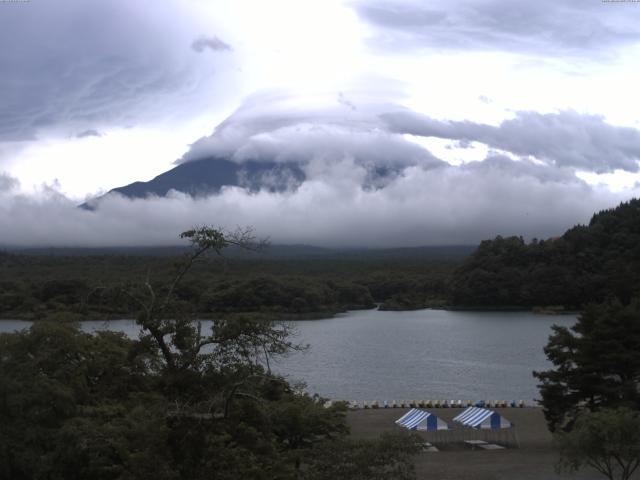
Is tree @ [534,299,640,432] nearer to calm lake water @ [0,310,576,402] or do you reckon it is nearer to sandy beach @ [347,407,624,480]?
sandy beach @ [347,407,624,480]

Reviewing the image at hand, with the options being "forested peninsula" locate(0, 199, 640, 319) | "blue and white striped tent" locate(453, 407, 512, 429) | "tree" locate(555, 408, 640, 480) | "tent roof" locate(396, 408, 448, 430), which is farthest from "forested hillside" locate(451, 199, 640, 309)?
"tree" locate(555, 408, 640, 480)

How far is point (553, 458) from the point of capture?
64.6 ft

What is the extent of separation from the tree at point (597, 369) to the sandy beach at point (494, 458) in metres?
1.23

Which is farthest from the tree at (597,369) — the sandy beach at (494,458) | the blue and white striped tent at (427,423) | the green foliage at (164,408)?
the green foliage at (164,408)

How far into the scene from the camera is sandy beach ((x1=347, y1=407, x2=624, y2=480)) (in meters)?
17.8

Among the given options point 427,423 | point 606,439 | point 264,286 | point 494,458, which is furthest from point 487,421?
point 264,286

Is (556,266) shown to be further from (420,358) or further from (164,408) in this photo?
(164,408)

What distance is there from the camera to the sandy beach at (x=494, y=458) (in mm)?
17828

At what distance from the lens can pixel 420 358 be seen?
4409 cm

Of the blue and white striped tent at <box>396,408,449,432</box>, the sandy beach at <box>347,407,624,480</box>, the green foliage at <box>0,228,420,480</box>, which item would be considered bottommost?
the sandy beach at <box>347,407,624,480</box>

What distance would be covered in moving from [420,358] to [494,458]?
959 inches

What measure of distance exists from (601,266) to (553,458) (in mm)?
60910

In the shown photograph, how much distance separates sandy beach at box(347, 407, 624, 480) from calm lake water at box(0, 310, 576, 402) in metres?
5.78

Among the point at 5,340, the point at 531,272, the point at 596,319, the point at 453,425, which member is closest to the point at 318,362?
the point at 453,425
